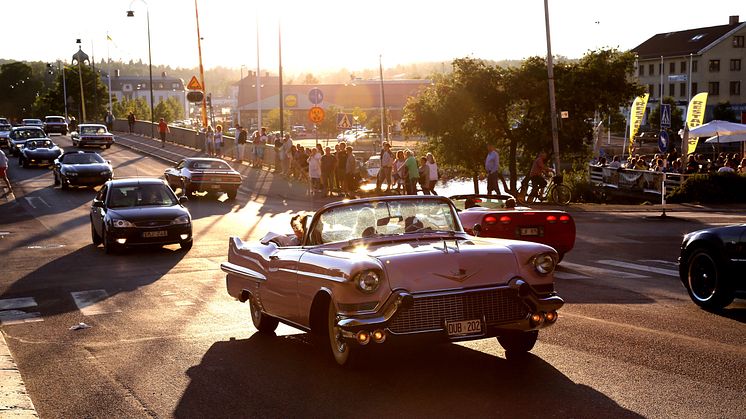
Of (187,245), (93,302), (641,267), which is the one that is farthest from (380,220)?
(187,245)

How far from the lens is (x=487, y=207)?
17.7m

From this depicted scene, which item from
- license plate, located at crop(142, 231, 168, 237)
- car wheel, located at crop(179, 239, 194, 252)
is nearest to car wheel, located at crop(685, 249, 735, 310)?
Answer: license plate, located at crop(142, 231, 168, 237)

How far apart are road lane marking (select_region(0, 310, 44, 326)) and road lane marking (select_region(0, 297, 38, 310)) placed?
43 cm

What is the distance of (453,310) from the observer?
815cm

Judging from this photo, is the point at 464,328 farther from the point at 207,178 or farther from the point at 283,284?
the point at 207,178

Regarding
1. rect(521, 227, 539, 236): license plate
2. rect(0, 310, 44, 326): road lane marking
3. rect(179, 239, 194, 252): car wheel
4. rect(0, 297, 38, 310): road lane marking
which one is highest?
rect(521, 227, 539, 236): license plate

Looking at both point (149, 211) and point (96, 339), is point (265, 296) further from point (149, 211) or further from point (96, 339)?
point (149, 211)

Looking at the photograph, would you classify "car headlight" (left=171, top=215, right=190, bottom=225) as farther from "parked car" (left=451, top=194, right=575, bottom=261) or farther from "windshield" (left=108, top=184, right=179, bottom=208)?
"parked car" (left=451, top=194, right=575, bottom=261)

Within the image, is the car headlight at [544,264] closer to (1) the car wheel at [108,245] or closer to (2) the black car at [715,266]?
(2) the black car at [715,266]

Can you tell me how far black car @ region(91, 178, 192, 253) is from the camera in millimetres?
21375

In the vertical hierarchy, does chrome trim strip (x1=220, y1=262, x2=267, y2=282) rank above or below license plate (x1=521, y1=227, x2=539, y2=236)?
above

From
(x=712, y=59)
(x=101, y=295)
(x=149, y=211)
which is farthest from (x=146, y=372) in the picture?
(x=712, y=59)

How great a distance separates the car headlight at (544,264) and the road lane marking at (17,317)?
741 centimetres

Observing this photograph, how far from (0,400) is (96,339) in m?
3.24
